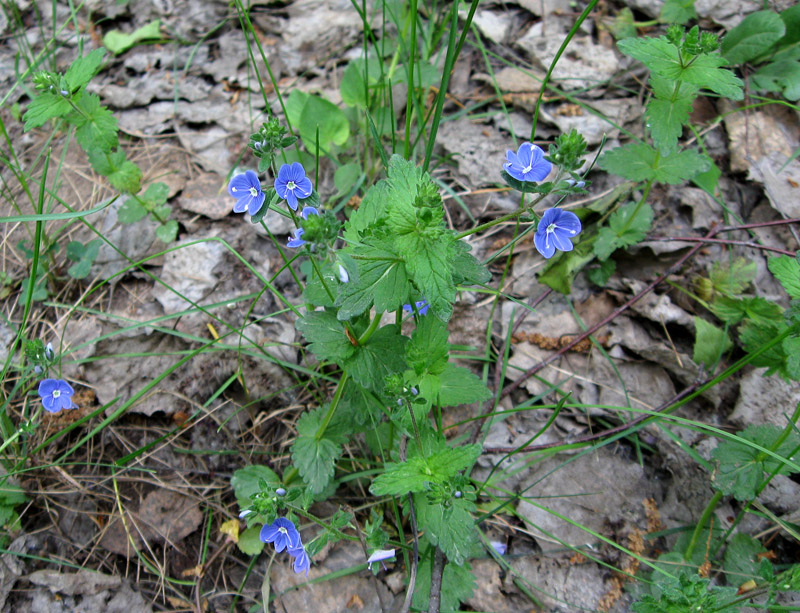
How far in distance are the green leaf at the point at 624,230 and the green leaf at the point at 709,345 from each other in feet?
2.08

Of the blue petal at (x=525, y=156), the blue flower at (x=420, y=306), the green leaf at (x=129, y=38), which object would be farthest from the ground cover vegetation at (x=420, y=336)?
the green leaf at (x=129, y=38)

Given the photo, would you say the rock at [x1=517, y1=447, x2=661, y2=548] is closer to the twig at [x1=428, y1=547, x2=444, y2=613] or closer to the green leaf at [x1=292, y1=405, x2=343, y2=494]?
the twig at [x1=428, y1=547, x2=444, y2=613]

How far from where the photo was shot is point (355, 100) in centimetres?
372

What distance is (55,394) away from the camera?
271 cm

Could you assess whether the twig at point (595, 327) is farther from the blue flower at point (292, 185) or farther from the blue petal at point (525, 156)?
the blue flower at point (292, 185)

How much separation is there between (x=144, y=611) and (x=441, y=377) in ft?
5.98

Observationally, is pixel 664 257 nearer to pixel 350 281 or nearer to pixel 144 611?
pixel 350 281

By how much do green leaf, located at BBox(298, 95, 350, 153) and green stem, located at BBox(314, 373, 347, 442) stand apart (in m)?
1.76

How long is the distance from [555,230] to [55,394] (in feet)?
8.23

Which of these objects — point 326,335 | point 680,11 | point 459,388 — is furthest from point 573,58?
point 326,335

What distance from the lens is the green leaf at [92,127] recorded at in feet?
10.4

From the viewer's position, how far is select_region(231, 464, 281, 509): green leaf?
8.91 ft

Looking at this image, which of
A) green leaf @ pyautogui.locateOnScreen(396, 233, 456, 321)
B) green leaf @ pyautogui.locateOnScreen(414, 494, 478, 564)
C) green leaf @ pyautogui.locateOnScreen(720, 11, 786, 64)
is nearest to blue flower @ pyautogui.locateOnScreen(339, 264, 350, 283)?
green leaf @ pyautogui.locateOnScreen(396, 233, 456, 321)

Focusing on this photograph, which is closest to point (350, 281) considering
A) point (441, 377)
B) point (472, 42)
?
point (441, 377)
